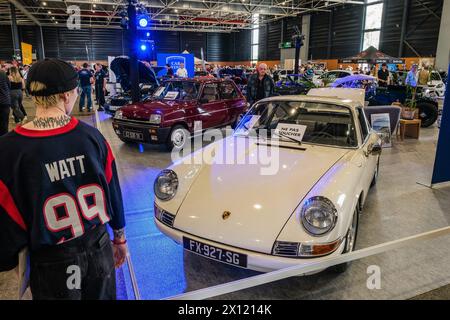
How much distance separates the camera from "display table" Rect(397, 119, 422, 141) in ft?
26.6

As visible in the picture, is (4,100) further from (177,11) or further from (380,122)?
(177,11)

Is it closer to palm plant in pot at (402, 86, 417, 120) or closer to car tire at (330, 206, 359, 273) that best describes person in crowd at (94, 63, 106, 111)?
palm plant in pot at (402, 86, 417, 120)

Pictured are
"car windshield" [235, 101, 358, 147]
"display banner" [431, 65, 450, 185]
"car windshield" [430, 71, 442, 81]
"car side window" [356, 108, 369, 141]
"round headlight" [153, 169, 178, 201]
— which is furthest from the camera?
"car windshield" [430, 71, 442, 81]

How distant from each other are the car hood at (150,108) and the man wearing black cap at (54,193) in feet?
17.0

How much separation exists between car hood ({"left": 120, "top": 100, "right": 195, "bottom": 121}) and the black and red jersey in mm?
5196

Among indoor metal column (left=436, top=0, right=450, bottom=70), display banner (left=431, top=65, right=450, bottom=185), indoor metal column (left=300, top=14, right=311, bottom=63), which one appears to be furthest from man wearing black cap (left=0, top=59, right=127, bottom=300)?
indoor metal column (left=300, top=14, right=311, bottom=63)

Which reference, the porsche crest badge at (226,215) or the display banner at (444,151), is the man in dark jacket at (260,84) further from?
the porsche crest badge at (226,215)

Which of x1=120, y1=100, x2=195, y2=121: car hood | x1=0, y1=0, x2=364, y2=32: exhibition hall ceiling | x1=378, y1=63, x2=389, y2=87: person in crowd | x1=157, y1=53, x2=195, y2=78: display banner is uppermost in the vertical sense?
x1=0, y1=0, x2=364, y2=32: exhibition hall ceiling

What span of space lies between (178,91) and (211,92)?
0.77 m

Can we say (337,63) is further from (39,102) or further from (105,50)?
(39,102)

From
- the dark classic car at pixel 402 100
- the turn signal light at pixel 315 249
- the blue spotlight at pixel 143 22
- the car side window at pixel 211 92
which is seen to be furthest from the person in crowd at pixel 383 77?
the turn signal light at pixel 315 249

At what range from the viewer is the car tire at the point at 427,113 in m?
9.84

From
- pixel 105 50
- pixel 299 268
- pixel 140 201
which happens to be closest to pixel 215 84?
pixel 140 201

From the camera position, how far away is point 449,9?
17.7 metres
